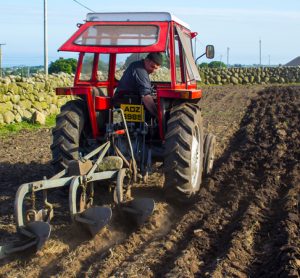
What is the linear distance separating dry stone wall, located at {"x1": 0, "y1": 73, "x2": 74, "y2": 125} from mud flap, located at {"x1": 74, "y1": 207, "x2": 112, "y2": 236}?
867 centimetres

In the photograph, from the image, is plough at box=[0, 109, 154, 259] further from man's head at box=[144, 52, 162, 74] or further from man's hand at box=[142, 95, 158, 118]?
man's head at box=[144, 52, 162, 74]

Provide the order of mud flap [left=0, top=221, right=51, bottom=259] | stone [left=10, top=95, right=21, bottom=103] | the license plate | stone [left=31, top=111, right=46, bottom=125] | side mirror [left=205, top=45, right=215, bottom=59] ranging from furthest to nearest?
1. stone [left=31, top=111, right=46, bottom=125]
2. stone [left=10, top=95, right=21, bottom=103]
3. side mirror [left=205, top=45, right=215, bottom=59]
4. the license plate
5. mud flap [left=0, top=221, right=51, bottom=259]

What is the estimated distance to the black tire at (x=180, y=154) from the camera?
6344 mm

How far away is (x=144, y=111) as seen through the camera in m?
6.73

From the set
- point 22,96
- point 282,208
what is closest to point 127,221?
point 282,208

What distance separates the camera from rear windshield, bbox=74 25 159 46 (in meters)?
6.66

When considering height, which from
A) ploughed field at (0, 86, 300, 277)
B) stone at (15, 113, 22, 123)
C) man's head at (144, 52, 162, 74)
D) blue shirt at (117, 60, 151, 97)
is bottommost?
ploughed field at (0, 86, 300, 277)

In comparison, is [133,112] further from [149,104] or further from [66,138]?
[66,138]

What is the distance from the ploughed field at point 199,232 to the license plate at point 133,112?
0.96 meters

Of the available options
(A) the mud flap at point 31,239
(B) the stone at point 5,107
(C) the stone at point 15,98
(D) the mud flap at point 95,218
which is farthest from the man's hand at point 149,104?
(C) the stone at point 15,98

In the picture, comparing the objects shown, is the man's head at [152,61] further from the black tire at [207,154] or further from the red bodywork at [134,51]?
the black tire at [207,154]

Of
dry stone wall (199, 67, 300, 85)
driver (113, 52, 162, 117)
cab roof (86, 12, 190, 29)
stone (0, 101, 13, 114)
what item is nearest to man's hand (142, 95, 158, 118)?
driver (113, 52, 162, 117)

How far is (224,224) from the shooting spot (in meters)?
5.96

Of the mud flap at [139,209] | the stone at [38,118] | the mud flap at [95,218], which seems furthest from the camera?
the stone at [38,118]
